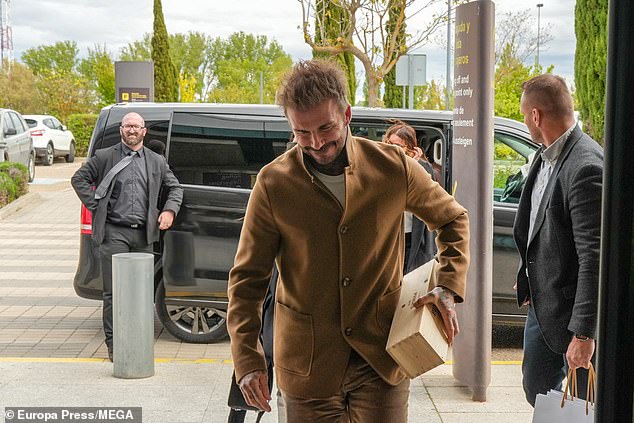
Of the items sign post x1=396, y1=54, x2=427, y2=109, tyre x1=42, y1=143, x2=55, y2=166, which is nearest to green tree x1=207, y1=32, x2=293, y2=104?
tyre x1=42, y1=143, x2=55, y2=166

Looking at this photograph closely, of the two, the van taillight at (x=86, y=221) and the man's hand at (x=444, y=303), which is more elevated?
the man's hand at (x=444, y=303)

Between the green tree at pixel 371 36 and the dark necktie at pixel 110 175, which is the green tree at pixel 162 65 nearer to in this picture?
the green tree at pixel 371 36

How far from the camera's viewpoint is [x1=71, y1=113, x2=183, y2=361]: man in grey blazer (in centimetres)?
723

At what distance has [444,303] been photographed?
9.70 ft

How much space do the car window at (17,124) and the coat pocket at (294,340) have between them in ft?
68.9

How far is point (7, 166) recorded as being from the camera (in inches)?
796

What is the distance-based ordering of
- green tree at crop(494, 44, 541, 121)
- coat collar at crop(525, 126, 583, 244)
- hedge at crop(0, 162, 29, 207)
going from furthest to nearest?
green tree at crop(494, 44, 541, 121) < hedge at crop(0, 162, 29, 207) < coat collar at crop(525, 126, 583, 244)

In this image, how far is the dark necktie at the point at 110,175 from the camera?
283 inches

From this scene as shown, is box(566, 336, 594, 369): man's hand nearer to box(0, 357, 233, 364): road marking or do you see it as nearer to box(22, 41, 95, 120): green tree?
box(0, 357, 233, 364): road marking

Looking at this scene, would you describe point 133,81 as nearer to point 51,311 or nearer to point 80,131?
point 51,311

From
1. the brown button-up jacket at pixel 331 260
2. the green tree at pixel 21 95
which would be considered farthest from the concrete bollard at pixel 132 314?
the green tree at pixel 21 95

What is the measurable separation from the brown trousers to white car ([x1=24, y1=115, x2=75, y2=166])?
3055 cm

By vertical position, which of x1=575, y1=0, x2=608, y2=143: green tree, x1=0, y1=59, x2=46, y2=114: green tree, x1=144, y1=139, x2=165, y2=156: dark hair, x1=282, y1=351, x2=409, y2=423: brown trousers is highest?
x1=0, y1=59, x2=46, y2=114: green tree

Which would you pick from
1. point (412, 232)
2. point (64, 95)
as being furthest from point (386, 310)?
point (64, 95)
